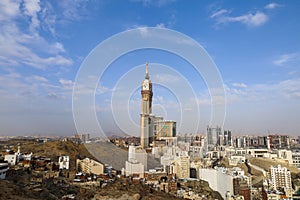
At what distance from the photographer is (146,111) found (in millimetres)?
11586

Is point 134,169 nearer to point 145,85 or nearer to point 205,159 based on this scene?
point 205,159

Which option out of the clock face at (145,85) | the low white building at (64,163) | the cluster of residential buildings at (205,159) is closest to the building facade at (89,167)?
the low white building at (64,163)

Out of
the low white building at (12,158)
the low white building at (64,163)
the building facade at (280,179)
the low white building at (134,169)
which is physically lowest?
the building facade at (280,179)

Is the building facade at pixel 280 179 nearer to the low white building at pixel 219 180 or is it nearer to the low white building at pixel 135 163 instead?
the low white building at pixel 219 180

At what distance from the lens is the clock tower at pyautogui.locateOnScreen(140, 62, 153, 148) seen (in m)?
11.3

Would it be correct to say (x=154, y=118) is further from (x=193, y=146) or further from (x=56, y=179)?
(x=56, y=179)

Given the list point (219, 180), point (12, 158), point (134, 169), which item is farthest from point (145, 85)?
point (12, 158)

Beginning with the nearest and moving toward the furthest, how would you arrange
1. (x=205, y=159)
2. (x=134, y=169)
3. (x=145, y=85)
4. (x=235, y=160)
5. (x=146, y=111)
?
1. (x=134, y=169)
2. (x=235, y=160)
3. (x=205, y=159)
4. (x=146, y=111)
5. (x=145, y=85)

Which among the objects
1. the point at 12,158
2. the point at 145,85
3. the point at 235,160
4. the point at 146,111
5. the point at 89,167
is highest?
the point at 145,85

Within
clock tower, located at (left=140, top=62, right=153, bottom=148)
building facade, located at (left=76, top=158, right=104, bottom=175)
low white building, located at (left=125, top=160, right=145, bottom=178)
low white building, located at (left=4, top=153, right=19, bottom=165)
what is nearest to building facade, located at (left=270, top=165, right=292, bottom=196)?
low white building, located at (left=125, top=160, right=145, bottom=178)

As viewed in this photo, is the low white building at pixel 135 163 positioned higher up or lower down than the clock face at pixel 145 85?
lower down

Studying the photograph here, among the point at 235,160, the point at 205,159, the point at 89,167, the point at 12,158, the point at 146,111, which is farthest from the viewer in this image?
the point at 146,111

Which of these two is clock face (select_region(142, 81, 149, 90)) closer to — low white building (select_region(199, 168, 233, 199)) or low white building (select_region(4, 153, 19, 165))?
low white building (select_region(199, 168, 233, 199))

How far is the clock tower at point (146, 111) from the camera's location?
11.3 metres
